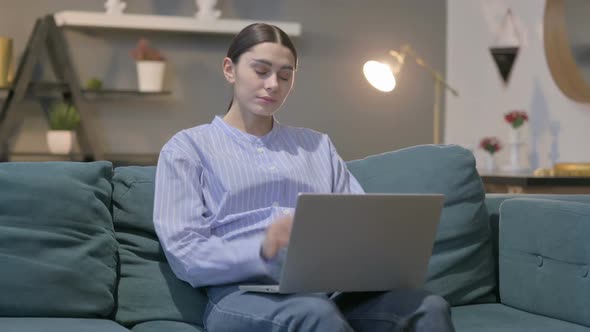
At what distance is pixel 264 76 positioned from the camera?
7.02ft

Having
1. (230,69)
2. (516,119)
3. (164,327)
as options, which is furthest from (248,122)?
(516,119)

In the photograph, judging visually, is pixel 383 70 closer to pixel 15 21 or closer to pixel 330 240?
pixel 15 21

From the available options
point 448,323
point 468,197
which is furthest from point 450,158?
point 448,323

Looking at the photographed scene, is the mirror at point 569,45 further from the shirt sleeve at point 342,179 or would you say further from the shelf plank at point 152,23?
the shirt sleeve at point 342,179

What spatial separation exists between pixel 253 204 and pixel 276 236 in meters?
→ 0.26

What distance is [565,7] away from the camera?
13.9ft

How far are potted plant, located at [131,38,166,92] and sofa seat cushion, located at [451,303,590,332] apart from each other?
2.84 metres

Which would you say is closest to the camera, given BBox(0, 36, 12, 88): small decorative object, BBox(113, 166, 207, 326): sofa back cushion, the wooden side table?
BBox(113, 166, 207, 326): sofa back cushion

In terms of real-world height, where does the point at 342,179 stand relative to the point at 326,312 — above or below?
above

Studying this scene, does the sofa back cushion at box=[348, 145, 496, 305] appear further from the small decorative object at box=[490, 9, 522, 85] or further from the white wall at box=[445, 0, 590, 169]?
the small decorative object at box=[490, 9, 522, 85]

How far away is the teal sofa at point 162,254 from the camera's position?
1.98 m

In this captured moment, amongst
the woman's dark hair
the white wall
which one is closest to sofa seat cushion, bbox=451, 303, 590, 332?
the woman's dark hair

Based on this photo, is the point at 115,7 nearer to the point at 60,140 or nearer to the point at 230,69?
the point at 60,140

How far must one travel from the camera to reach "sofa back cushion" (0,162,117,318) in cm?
195
